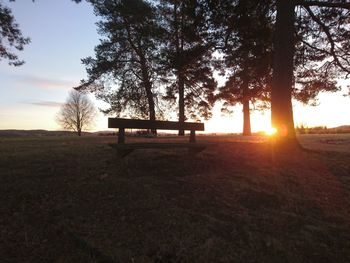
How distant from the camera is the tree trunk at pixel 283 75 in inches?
406

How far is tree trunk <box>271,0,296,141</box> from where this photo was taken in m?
10.3

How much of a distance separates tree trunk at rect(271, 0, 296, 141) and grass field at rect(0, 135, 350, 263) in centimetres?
232

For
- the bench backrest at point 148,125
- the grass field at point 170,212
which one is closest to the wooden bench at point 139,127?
the bench backrest at point 148,125

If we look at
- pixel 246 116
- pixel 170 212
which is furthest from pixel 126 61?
pixel 170 212

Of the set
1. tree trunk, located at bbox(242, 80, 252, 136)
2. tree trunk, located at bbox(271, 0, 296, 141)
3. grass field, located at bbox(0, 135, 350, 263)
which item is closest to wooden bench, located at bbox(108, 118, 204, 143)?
grass field, located at bbox(0, 135, 350, 263)

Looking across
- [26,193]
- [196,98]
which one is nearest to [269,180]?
[26,193]

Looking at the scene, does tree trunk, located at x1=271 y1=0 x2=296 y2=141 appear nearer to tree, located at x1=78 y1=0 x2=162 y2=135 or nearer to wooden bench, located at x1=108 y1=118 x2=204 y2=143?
wooden bench, located at x1=108 y1=118 x2=204 y2=143

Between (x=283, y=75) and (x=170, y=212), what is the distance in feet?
22.2

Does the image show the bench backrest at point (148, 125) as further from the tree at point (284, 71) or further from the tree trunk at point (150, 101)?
the tree trunk at point (150, 101)

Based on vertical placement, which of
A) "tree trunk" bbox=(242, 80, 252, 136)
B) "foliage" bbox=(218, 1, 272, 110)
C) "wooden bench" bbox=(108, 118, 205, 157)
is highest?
"foliage" bbox=(218, 1, 272, 110)

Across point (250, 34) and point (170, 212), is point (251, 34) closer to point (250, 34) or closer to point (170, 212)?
point (250, 34)

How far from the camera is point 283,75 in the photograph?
1037 cm

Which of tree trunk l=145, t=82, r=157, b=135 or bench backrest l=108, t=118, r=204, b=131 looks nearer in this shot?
bench backrest l=108, t=118, r=204, b=131

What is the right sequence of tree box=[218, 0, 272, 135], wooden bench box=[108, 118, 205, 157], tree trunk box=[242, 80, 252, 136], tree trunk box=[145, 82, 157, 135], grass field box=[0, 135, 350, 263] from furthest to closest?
tree trunk box=[145, 82, 157, 135] < tree trunk box=[242, 80, 252, 136] < tree box=[218, 0, 272, 135] < wooden bench box=[108, 118, 205, 157] < grass field box=[0, 135, 350, 263]
